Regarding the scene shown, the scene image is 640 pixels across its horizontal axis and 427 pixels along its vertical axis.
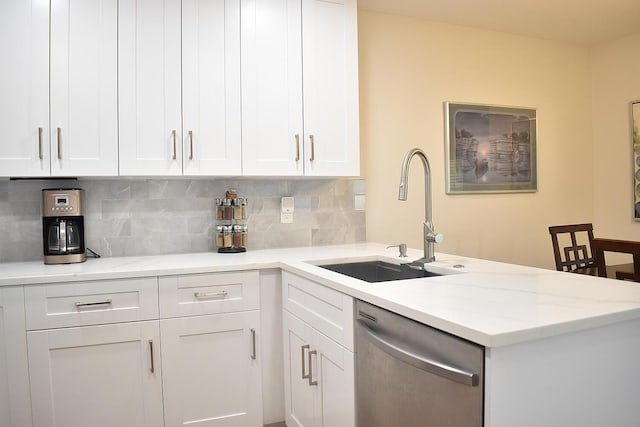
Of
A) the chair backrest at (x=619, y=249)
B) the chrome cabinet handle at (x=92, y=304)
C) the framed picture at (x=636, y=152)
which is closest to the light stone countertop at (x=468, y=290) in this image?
the chrome cabinet handle at (x=92, y=304)

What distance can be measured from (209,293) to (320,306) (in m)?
0.63

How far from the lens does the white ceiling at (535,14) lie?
115 inches

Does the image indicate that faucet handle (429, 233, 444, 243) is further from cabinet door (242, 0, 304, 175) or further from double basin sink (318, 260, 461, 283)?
cabinet door (242, 0, 304, 175)

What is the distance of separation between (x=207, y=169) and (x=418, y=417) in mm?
1619

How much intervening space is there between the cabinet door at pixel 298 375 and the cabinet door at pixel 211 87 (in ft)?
2.88

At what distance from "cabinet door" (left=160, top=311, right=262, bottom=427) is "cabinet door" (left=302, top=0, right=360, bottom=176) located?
95 cm

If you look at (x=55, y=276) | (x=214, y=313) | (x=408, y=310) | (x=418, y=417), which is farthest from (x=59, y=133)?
(x=418, y=417)

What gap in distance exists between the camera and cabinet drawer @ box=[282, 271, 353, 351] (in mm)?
1552

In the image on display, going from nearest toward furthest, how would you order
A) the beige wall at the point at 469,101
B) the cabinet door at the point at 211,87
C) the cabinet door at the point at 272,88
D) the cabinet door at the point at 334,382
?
the cabinet door at the point at 334,382
the cabinet door at the point at 211,87
the cabinet door at the point at 272,88
the beige wall at the point at 469,101

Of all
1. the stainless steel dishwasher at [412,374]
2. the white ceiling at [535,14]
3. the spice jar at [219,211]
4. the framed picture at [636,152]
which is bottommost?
the stainless steel dishwasher at [412,374]

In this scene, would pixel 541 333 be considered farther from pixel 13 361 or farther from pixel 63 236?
pixel 63 236

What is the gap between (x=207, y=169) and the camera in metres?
2.35

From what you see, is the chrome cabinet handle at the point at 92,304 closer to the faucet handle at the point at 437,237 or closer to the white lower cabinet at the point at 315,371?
the white lower cabinet at the point at 315,371

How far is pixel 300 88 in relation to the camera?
253 centimetres
